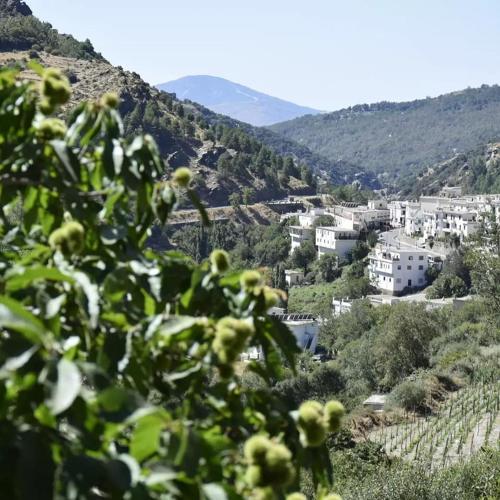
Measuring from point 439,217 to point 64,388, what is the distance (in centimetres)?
5342

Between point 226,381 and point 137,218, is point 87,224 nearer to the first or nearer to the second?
point 137,218

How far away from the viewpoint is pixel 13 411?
101 centimetres

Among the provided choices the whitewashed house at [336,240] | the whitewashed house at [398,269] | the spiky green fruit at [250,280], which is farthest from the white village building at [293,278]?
the spiky green fruit at [250,280]

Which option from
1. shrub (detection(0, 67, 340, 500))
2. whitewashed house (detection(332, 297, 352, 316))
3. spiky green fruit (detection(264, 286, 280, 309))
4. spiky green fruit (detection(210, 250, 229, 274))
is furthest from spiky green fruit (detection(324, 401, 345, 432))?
whitewashed house (detection(332, 297, 352, 316))

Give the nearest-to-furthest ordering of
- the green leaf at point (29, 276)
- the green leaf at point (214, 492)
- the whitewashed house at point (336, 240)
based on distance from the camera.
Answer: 1. the green leaf at point (214, 492)
2. the green leaf at point (29, 276)
3. the whitewashed house at point (336, 240)

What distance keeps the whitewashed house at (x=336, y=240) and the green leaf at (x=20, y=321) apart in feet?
165

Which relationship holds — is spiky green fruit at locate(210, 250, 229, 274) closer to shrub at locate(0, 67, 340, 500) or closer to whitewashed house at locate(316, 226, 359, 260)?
shrub at locate(0, 67, 340, 500)

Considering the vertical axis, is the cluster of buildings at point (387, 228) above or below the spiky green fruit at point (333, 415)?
below

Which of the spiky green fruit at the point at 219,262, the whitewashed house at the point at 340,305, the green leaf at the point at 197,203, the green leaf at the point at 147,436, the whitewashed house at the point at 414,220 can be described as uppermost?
the green leaf at the point at 197,203

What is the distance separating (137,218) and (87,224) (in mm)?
130

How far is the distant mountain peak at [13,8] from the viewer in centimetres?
8825

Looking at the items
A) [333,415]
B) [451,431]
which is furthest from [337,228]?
[333,415]

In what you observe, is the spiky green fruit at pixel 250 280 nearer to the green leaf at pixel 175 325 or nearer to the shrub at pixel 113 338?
the shrub at pixel 113 338

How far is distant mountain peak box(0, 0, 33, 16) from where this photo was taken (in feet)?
290
